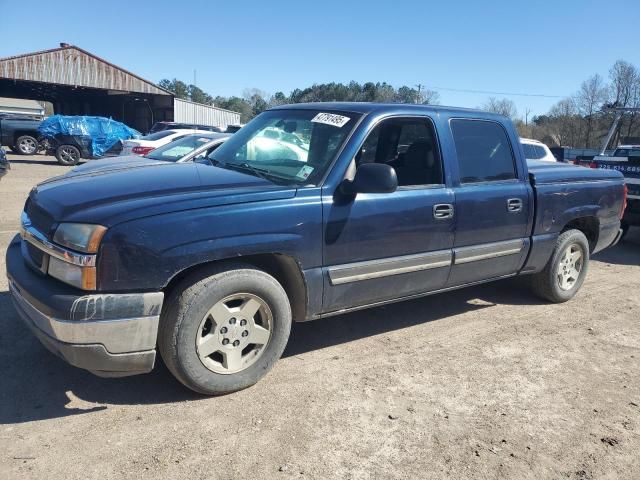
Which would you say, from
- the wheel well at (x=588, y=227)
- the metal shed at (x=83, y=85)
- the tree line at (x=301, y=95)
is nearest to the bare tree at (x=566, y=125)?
the tree line at (x=301, y=95)

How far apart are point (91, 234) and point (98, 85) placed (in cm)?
3428

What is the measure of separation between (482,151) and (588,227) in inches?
81.2

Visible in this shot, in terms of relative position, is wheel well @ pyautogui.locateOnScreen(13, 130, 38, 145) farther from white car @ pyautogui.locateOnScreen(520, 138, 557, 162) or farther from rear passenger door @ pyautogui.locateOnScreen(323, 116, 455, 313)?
rear passenger door @ pyautogui.locateOnScreen(323, 116, 455, 313)

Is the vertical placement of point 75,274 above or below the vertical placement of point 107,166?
below

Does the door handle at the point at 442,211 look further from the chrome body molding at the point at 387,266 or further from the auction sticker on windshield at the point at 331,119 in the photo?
the auction sticker on windshield at the point at 331,119

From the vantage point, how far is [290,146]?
393cm

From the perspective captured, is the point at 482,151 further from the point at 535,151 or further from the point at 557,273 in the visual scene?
the point at 535,151

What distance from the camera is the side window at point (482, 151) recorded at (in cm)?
436

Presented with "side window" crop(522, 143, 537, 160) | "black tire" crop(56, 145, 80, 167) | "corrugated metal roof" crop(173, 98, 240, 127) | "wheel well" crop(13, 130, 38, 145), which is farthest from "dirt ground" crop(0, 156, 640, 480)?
"corrugated metal roof" crop(173, 98, 240, 127)

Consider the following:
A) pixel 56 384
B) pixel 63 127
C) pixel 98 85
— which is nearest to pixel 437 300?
pixel 56 384

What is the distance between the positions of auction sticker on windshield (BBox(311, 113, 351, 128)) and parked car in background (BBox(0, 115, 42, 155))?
21470 millimetres

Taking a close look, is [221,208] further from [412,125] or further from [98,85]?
[98,85]

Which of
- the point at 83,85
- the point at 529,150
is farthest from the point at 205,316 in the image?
the point at 83,85

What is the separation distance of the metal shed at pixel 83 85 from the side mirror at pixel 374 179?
111ft
